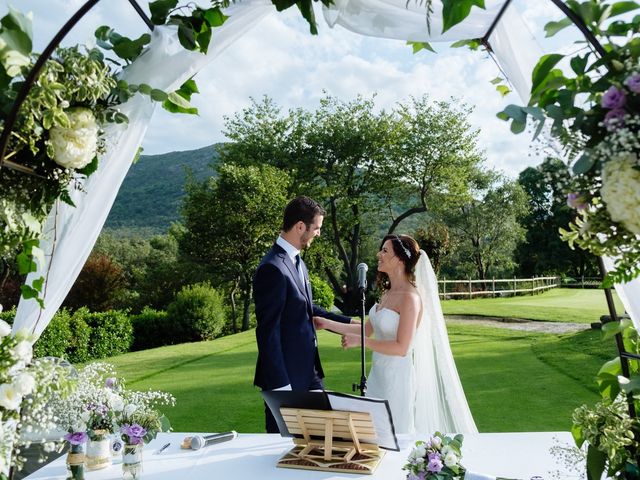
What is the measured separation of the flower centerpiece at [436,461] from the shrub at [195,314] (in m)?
13.8

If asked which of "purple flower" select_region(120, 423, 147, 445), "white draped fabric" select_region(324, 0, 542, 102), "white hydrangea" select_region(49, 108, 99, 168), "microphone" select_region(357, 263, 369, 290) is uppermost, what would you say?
"white draped fabric" select_region(324, 0, 542, 102)

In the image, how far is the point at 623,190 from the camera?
4.02 ft

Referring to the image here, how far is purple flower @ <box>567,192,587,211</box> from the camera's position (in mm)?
1383

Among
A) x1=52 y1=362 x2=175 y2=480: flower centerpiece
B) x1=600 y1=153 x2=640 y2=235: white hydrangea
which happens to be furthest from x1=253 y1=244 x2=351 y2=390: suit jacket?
x1=600 y1=153 x2=640 y2=235: white hydrangea

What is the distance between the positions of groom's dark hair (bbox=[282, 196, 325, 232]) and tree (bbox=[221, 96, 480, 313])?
23002mm

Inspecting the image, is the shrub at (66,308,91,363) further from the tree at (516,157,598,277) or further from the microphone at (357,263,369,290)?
the tree at (516,157,598,277)

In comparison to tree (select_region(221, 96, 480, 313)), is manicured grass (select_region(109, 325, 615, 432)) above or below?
below

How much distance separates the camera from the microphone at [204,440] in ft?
8.38

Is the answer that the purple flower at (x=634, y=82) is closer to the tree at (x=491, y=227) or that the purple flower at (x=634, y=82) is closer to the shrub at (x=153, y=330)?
the shrub at (x=153, y=330)

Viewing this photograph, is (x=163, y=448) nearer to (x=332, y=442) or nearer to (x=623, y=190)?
(x=332, y=442)

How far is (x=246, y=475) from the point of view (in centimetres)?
222

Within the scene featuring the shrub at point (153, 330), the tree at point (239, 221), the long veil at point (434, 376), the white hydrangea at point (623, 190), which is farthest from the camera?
the tree at point (239, 221)

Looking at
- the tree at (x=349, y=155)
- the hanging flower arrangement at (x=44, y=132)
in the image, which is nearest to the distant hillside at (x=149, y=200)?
the tree at (x=349, y=155)

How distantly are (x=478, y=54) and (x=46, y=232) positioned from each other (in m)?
2.00
